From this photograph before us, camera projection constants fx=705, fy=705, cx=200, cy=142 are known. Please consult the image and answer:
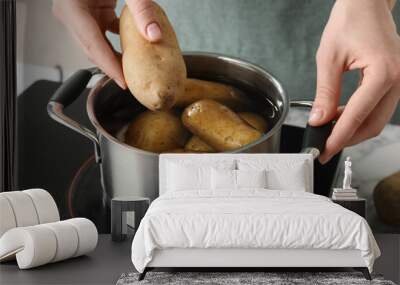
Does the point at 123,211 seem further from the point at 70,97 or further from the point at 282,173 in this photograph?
the point at 282,173

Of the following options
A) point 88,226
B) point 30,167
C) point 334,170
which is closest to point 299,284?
point 88,226

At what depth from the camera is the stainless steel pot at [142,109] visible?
4258 mm

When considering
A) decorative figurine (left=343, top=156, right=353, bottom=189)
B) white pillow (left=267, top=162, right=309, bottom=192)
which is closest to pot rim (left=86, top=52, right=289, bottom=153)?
white pillow (left=267, top=162, right=309, bottom=192)

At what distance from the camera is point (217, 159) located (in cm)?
434

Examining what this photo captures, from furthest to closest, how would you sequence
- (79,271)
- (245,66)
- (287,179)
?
1. (245,66)
2. (287,179)
3. (79,271)

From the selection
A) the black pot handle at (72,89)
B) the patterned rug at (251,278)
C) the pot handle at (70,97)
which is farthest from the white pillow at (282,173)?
the black pot handle at (72,89)

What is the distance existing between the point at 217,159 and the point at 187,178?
0.23 meters

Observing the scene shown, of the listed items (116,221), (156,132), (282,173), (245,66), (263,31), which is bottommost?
(116,221)

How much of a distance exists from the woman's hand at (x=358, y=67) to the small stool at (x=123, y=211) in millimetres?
1226

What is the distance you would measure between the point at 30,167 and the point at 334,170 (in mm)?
2087

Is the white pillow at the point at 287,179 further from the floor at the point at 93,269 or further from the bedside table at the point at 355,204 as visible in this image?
the floor at the point at 93,269

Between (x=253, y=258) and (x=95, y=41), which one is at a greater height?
(x=95, y=41)

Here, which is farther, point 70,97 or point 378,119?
point 70,97

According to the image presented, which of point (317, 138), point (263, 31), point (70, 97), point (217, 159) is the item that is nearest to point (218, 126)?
point (217, 159)
